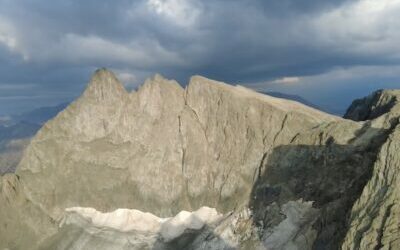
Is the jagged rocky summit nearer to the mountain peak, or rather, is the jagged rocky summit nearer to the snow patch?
the mountain peak

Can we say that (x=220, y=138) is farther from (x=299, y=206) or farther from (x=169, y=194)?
(x=299, y=206)

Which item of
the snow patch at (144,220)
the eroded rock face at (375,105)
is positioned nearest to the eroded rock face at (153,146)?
the snow patch at (144,220)

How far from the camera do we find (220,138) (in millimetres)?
128625

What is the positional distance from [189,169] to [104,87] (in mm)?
30147

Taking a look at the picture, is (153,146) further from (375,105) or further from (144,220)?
(375,105)

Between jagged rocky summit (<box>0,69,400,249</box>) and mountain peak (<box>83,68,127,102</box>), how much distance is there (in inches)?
11.1

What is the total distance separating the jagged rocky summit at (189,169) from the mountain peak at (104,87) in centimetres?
28

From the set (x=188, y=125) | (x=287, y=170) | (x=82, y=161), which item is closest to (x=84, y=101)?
(x=82, y=161)

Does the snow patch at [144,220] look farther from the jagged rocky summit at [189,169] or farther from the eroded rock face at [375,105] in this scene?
the eroded rock face at [375,105]

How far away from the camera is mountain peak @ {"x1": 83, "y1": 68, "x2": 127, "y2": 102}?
13988 cm

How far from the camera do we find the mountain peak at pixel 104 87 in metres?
140

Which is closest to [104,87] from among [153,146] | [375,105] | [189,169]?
[153,146]

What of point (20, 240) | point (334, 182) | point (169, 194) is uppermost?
point (334, 182)

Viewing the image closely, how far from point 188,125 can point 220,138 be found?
28.0 feet
